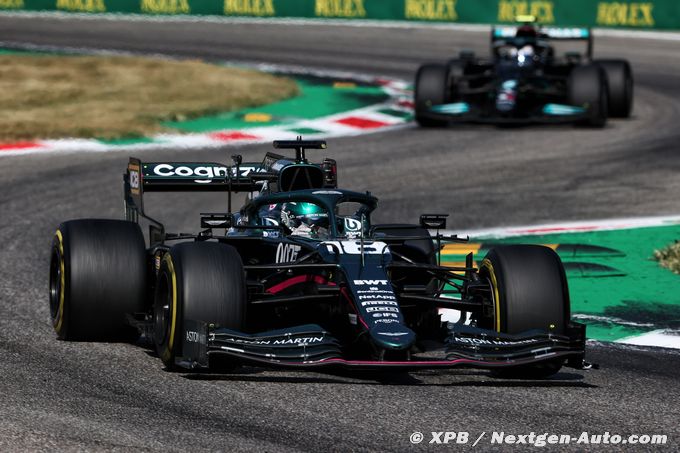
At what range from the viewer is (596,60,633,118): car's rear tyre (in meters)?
23.7

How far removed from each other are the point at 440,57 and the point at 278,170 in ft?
70.3

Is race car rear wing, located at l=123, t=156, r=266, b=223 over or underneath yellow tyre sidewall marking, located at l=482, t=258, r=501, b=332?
over

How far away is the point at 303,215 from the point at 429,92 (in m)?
12.7

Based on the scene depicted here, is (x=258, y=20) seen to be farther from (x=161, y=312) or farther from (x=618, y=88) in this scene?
(x=161, y=312)

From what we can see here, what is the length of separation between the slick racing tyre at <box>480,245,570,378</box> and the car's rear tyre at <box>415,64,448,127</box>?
13.5 meters

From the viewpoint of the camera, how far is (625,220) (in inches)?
607

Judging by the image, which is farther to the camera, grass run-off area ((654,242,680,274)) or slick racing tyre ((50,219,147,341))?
grass run-off area ((654,242,680,274))

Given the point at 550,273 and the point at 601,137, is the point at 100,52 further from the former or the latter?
the point at 550,273

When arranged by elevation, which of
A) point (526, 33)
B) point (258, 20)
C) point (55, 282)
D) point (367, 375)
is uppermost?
point (526, 33)

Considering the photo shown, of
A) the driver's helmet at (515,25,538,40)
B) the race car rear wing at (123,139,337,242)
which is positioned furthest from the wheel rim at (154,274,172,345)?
the driver's helmet at (515,25,538,40)

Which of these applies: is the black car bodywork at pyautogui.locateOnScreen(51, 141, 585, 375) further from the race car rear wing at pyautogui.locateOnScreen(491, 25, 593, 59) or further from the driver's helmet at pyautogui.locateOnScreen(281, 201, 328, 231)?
the race car rear wing at pyautogui.locateOnScreen(491, 25, 593, 59)

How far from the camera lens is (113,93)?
79.7 ft

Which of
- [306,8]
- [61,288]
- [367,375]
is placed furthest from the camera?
[306,8]

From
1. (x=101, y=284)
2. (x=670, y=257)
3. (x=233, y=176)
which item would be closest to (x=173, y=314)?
(x=101, y=284)
